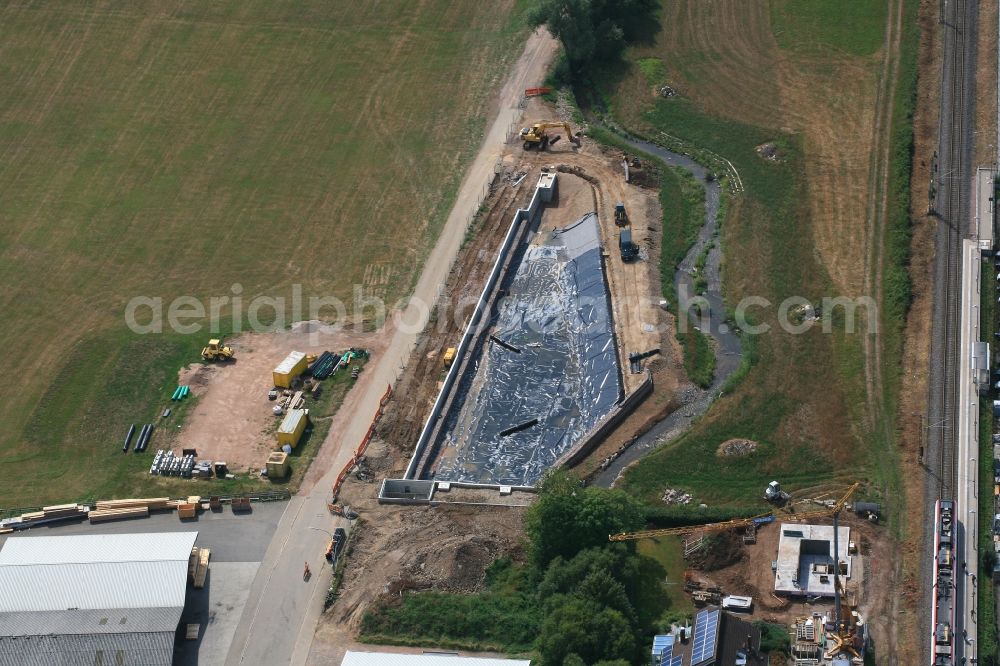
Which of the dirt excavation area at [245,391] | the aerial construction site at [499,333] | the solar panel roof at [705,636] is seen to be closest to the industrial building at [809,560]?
the aerial construction site at [499,333]

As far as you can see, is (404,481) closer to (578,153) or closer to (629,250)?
(629,250)

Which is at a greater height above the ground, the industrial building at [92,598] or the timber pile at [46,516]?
the timber pile at [46,516]

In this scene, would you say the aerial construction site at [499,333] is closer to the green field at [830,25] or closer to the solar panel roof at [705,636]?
Answer: the solar panel roof at [705,636]

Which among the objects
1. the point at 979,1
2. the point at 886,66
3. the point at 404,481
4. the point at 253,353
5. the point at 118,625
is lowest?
the point at 118,625

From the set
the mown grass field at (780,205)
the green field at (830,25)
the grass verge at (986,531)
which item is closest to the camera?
the grass verge at (986,531)

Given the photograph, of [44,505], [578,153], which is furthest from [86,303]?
[578,153]

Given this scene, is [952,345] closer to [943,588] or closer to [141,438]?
[943,588]
